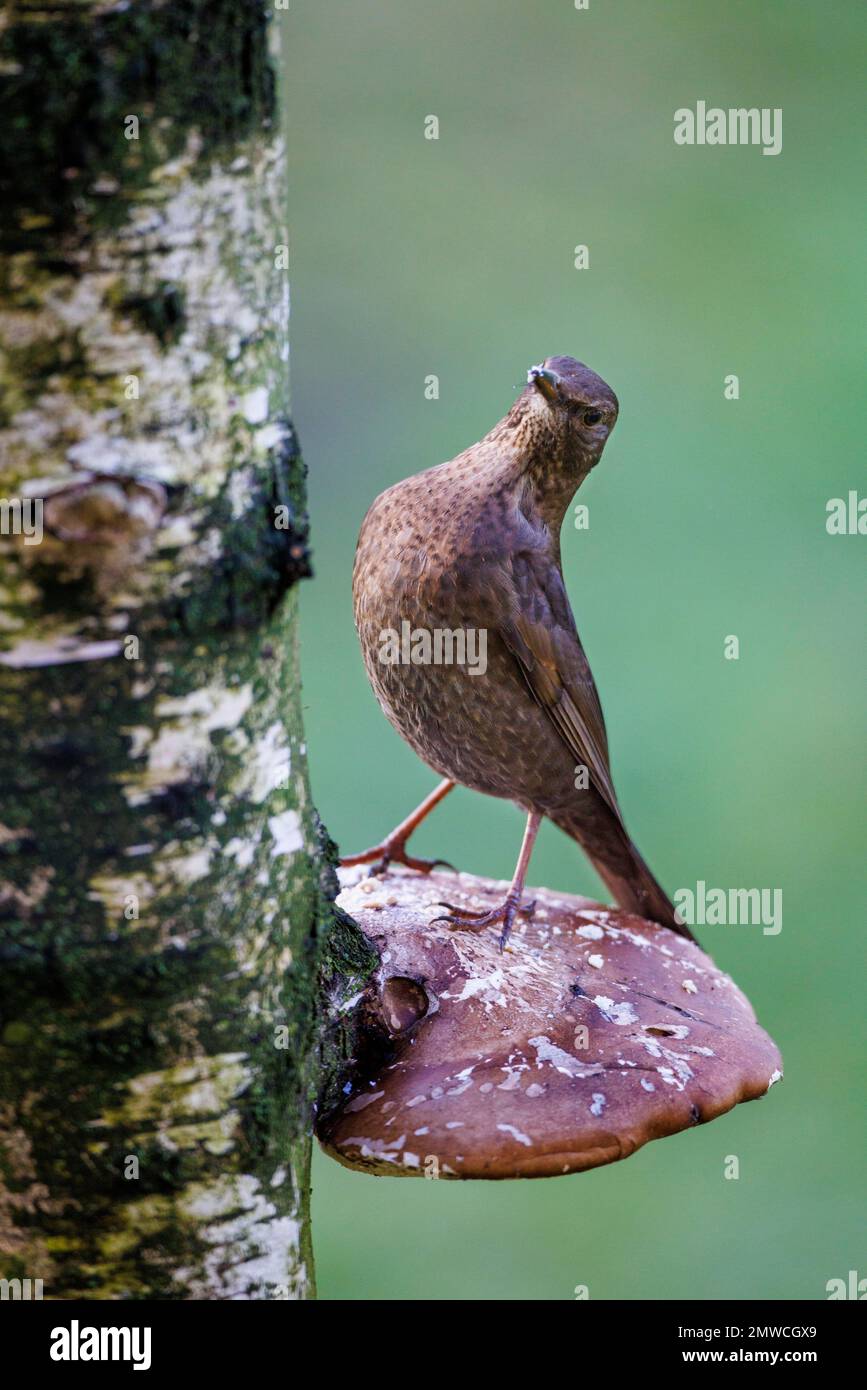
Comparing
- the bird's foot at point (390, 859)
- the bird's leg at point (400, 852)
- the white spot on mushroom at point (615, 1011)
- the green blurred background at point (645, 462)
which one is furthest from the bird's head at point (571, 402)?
the green blurred background at point (645, 462)

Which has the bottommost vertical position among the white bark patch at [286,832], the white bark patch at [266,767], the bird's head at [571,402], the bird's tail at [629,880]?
the bird's tail at [629,880]

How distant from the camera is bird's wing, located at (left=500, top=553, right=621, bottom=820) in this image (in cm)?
355

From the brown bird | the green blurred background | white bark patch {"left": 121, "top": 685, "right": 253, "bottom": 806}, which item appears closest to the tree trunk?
white bark patch {"left": 121, "top": 685, "right": 253, "bottom": 806}

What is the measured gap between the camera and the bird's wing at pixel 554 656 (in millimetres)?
3551

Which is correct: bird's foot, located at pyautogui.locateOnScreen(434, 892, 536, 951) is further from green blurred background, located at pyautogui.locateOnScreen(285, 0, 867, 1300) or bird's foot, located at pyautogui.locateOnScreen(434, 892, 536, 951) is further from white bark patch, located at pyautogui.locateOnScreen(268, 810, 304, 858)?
green blurred background, located at pyautogui.locateOnScreen(285, 0, 867, 1300)

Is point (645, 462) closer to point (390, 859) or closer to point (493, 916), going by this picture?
point (390, 859)

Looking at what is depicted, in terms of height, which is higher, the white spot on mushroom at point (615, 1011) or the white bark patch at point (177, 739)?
the white bark patch at point (177, 739)

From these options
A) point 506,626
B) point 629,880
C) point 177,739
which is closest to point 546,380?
point 506,626

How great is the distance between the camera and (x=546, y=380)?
352cm

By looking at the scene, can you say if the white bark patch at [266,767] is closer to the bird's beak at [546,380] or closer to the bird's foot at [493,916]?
the bird's foot at [493,916]

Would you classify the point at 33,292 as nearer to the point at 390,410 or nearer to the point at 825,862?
the point at 825,862

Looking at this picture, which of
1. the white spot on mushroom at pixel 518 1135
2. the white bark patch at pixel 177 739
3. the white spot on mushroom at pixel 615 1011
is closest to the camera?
the white bark patch at pixel 177 739

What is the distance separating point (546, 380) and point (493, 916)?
1.25 m

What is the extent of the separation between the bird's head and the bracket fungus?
1.19 m
